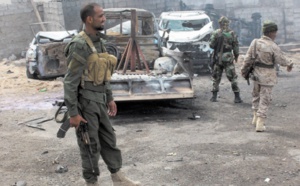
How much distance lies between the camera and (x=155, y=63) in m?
8.44

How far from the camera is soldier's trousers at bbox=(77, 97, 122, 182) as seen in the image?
12.6 ft

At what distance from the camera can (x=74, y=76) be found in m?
3.74

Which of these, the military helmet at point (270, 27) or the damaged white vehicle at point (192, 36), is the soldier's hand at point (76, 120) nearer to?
the military helmet at point (270, 27)

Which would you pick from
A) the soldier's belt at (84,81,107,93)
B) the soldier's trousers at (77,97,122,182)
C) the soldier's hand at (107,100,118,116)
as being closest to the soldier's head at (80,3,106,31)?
the soldier's belt at (84,81,107,93)

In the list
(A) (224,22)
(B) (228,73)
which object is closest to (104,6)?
(A) (224,22)

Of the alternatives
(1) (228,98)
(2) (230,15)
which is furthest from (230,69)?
(2) (230,15)

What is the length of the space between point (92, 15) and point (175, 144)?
2684 mm

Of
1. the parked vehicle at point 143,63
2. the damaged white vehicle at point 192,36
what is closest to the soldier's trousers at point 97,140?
the parked vehicle at point 143,63

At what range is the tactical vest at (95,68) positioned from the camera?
3828mm

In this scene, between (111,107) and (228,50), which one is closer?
(111,107)

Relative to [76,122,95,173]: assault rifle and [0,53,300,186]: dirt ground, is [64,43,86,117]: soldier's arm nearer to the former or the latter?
[76,122,95,173]: assault rifle

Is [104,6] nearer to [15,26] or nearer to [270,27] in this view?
[15,26]

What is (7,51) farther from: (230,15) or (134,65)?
(230,15)

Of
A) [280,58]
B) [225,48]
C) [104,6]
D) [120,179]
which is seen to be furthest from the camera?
[104,6]
